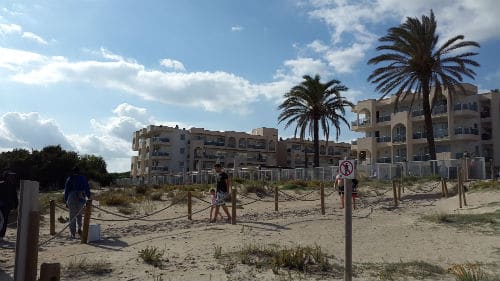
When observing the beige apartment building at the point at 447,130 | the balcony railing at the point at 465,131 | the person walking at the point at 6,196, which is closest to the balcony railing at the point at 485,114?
the beige apartment building at the point at 447,130

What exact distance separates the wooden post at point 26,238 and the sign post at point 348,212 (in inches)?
157

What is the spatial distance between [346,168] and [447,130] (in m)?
47.6

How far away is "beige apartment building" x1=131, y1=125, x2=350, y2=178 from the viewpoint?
287 ft

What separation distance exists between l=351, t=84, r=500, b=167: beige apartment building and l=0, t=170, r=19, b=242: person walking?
133 ft

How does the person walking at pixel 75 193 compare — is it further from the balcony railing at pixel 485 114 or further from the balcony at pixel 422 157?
the balcony railing at pixel 485 114

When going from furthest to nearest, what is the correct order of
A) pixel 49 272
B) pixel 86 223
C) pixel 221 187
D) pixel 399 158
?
pixel 399 158 < pixel 221 187 < pixel 86 223 < pixel 49 272

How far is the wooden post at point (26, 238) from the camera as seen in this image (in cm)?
592

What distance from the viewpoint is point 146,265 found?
821 cm

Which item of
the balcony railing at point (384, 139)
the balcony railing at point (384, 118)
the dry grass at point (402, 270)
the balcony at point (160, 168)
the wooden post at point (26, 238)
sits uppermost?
the balcony railing at point (384, 118)

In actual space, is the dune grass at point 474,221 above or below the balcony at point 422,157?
below

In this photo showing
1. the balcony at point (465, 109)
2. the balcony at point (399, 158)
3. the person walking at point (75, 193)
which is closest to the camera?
the person walking at point (75, 193)

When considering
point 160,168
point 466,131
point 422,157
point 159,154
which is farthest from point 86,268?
point 160,168

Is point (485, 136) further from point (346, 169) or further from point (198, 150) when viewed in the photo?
point (198, 150)

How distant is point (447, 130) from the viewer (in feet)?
167
